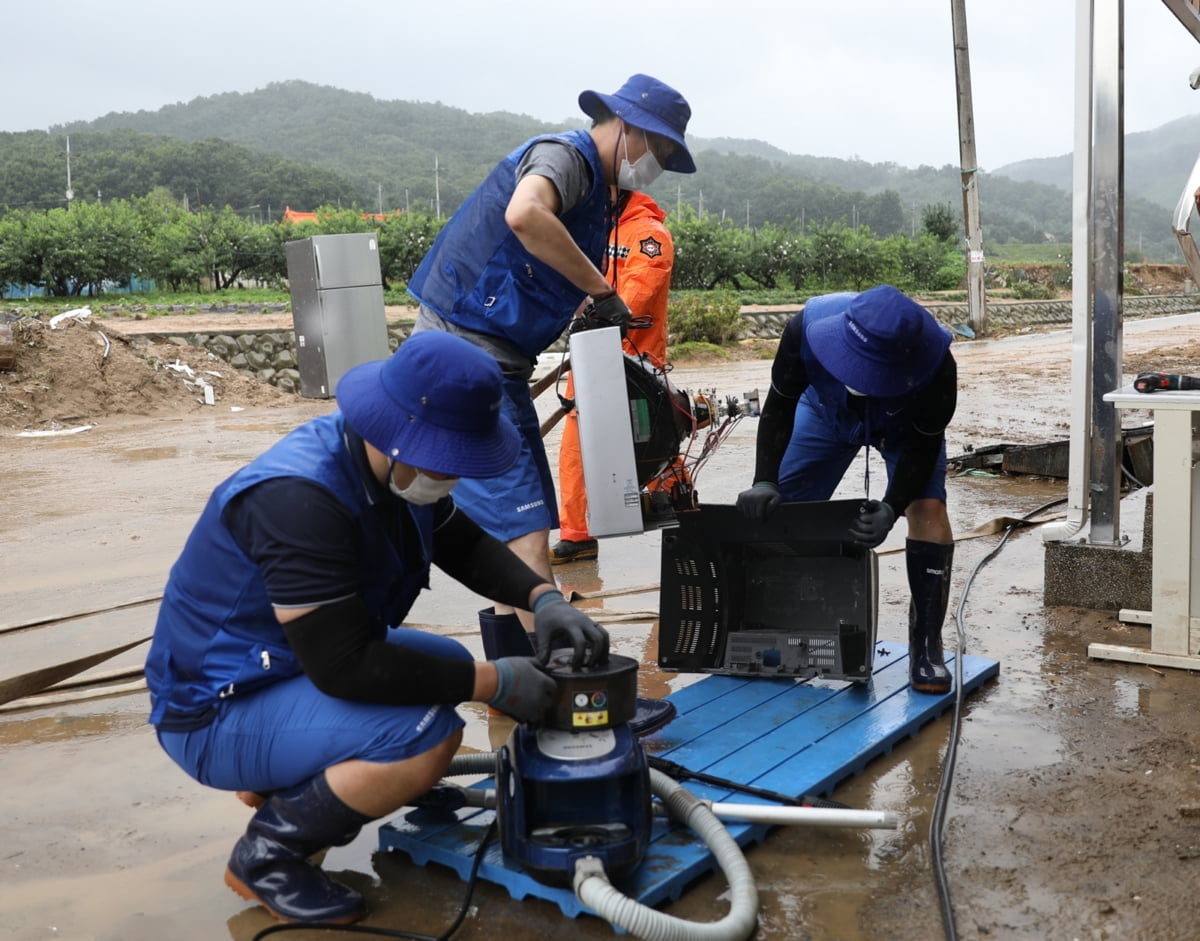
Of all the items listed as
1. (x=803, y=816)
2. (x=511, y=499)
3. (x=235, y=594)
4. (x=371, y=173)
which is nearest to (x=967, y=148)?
(x=511, y=499)

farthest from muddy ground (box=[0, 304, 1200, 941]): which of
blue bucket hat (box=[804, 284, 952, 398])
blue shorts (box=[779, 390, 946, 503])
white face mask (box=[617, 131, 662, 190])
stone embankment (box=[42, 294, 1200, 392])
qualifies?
stone embankment (box=[42, 294, 1200, 392])

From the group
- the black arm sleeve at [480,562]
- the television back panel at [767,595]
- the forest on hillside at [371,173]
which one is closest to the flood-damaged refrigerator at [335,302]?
the television back panel at [767,595]

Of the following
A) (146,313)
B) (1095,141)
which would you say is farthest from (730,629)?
(146,313)

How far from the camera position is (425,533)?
2.65 metres

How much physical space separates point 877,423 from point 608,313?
90cm

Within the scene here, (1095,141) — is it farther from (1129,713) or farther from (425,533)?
(425,533)

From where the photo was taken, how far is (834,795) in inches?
118

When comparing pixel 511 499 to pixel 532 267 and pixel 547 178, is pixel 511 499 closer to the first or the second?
pixel 532 267

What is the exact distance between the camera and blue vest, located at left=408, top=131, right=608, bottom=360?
11.2ft

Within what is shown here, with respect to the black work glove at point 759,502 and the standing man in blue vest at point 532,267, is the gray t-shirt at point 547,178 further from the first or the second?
the black work glove at point 759,502

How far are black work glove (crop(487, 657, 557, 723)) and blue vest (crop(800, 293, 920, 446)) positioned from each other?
1547mm

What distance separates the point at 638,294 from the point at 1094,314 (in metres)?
2.03

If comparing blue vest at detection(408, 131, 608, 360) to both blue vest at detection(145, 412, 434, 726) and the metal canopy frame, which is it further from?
the metal canopy frame

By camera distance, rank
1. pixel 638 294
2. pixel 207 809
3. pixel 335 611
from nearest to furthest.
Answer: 1. pixel 335 611
2. pixel 207 809
3. pixel 638 294
